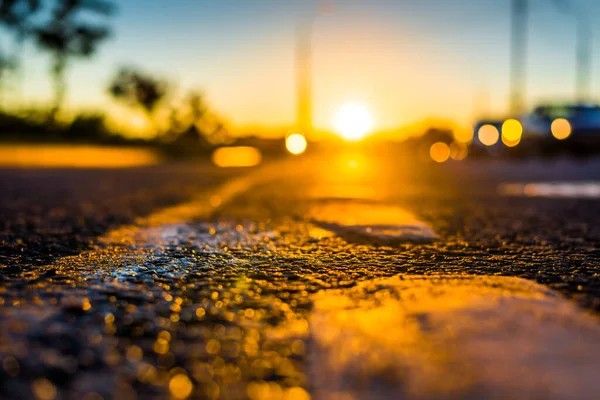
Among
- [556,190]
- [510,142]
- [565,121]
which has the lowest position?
[556,190]

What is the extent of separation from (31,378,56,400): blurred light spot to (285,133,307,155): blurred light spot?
4168cm

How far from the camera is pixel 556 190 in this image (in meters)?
12.4

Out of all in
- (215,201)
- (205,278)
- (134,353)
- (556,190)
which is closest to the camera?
(134,353)

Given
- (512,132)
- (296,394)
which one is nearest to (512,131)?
(512,132)

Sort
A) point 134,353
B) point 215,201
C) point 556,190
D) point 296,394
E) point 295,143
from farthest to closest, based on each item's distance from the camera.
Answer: point 295,143
point 556,190
point 215,201
point 134,353
point 296,394

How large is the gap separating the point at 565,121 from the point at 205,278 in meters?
27.7

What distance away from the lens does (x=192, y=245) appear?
221 inches

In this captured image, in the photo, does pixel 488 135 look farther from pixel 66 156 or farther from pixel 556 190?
pixel 556 190

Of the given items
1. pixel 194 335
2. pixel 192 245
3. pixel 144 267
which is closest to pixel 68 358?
pixel 194 335

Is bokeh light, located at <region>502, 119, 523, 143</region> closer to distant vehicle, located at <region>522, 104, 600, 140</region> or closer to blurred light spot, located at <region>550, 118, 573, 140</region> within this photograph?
distant vehicle, located at <region>522, 104, 600, 140</region>

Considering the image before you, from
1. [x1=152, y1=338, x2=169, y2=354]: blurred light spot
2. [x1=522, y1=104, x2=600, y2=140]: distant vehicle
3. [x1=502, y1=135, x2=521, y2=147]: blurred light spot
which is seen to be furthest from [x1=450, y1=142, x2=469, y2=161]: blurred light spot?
[x1=152, y1=338, x2=169, y2=354]: blurred light spot

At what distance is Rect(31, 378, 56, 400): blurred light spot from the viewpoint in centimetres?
216

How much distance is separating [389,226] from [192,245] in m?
2.15

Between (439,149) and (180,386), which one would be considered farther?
(439,149)
